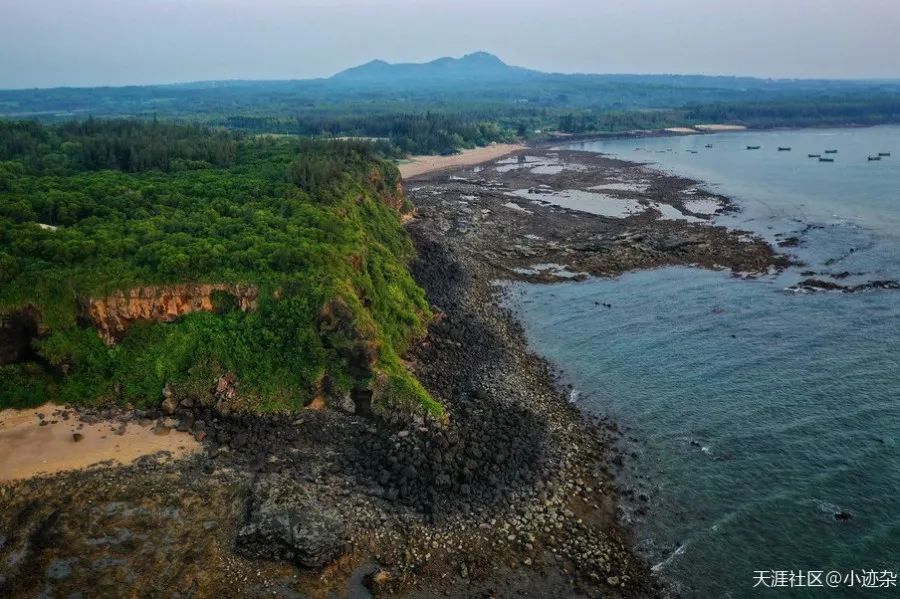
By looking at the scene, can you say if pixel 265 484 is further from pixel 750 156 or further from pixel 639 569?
pixel 750 156

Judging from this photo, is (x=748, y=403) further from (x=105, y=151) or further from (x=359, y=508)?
(x=105, y=151)

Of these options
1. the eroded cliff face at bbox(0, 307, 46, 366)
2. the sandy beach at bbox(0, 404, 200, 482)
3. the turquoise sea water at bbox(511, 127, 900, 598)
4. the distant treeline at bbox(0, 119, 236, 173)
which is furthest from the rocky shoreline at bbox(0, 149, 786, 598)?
the distant treeline at bbox(0, 119, 236, 173)

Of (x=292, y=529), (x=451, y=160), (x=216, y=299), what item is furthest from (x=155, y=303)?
(x=451, y=160)

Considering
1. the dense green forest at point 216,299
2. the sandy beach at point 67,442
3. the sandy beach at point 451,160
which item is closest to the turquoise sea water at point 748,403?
the dense green forest at point 216,299

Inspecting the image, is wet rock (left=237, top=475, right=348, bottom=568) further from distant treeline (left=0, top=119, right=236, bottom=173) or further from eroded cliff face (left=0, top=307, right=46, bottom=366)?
distant treeline (left=0, top=119, right=236, bottom=173)

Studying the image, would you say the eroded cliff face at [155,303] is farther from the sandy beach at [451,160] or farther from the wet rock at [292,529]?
the sandy beach at [451,160]
